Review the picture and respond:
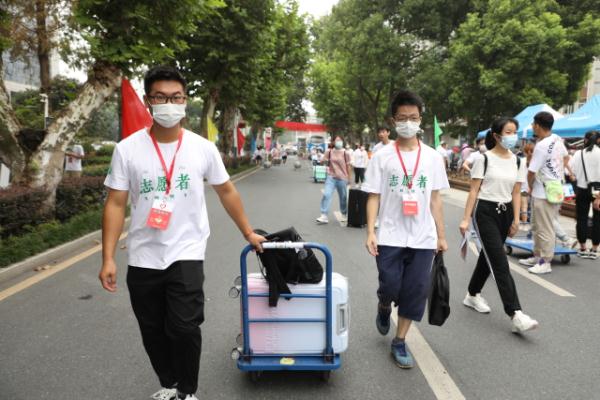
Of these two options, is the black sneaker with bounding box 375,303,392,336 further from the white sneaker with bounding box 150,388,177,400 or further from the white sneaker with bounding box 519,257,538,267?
the white sneaker with bounding box 519,257,538,267

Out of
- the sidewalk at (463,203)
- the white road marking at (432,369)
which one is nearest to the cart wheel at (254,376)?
the white road marking at (432,369)

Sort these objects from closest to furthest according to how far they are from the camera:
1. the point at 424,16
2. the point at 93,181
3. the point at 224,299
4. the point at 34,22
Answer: the point at 224,299
the point at 93,181
the point at 34,22
the point at 424,16

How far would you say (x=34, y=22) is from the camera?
43.0ft

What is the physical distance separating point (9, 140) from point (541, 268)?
7.85 m

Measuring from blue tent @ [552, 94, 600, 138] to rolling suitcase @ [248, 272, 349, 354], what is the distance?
424 inches

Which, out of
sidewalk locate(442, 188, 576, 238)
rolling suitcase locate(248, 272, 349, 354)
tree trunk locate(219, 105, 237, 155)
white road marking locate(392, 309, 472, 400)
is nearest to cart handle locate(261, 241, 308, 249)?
rolling suitcase locate(248, 272, 349, 354)

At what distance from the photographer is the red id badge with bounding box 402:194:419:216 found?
3.38m

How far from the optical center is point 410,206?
3393mm

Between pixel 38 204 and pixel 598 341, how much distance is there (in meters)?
7.12

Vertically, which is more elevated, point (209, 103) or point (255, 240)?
point (209, 103)

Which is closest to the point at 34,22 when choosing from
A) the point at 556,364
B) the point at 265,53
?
the point at 265,53

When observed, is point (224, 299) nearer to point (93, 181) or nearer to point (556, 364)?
point (556, 364)

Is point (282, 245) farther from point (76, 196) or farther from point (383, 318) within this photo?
point (76, 196)

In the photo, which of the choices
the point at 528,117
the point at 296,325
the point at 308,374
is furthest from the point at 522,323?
the point at 528,117
